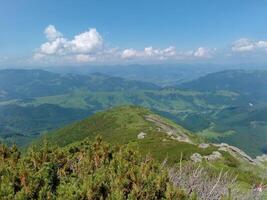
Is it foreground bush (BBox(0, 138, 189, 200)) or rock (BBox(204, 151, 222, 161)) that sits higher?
foreground bush (BBox(0, 138, 189, 200))

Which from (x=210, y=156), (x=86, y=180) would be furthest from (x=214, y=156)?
(x=86, y=180)

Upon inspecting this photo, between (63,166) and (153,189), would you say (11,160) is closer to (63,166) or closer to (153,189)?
(63,166)

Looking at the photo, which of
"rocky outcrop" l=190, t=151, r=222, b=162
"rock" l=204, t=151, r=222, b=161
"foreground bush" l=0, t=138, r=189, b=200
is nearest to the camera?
"foreground bush" l=0, t=138, r=189, b=200

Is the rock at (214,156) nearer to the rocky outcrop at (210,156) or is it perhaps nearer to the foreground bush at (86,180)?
the rocky outcrop at (210,156)

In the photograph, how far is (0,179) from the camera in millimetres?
22672

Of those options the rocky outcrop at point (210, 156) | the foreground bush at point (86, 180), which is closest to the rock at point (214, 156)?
the rocky outcrop at point (210, 156)

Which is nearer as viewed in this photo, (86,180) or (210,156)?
(86,180)

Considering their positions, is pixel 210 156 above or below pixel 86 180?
below

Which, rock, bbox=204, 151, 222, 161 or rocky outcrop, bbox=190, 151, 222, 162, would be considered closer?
rocky outcrop, bbox=190, 151, 222, 162

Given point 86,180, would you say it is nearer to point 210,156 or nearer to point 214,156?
point 210,156

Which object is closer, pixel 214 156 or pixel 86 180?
pixel 86 180

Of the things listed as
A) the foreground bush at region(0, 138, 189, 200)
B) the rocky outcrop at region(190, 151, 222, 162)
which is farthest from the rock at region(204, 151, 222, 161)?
the foreground bush at region(0, 138, 189, 200)

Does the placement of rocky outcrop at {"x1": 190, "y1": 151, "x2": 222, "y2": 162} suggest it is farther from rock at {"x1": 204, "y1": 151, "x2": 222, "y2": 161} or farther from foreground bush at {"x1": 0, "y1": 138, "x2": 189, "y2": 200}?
foreground bush at {"x1": 0, "y1": 138, "x2": 189, "y2": 200}

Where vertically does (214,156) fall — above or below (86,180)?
below
